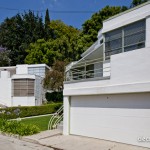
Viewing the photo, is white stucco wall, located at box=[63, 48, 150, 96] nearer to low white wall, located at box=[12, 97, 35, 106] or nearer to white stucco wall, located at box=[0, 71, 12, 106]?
low white wall, located at box=[12, 97, 35, 106]

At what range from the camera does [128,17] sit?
15.0 meters

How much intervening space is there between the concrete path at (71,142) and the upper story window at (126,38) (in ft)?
16.4

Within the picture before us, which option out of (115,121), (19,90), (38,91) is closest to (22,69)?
(38,91)

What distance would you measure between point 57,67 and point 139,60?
73.8 feet

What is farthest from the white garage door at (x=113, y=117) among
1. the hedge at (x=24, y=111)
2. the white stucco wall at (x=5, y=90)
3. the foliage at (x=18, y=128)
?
the white stucco wall at (x=5, y=90)

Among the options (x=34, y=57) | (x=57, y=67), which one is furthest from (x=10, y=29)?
(x=57, y=67)

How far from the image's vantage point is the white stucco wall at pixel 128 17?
45.2 ft

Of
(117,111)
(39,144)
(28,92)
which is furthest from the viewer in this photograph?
(28,92)

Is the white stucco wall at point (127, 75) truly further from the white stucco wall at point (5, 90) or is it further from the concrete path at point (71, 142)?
the white stucco wall at point (5, 90)

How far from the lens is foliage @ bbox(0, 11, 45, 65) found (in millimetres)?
54750

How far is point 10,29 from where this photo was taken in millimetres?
56312

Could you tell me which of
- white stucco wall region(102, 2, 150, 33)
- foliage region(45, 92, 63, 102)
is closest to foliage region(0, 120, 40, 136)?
white stucco wall region(102, 2, 150, 33)

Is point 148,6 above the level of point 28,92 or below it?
above

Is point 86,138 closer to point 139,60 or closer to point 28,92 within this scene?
point 139,60
